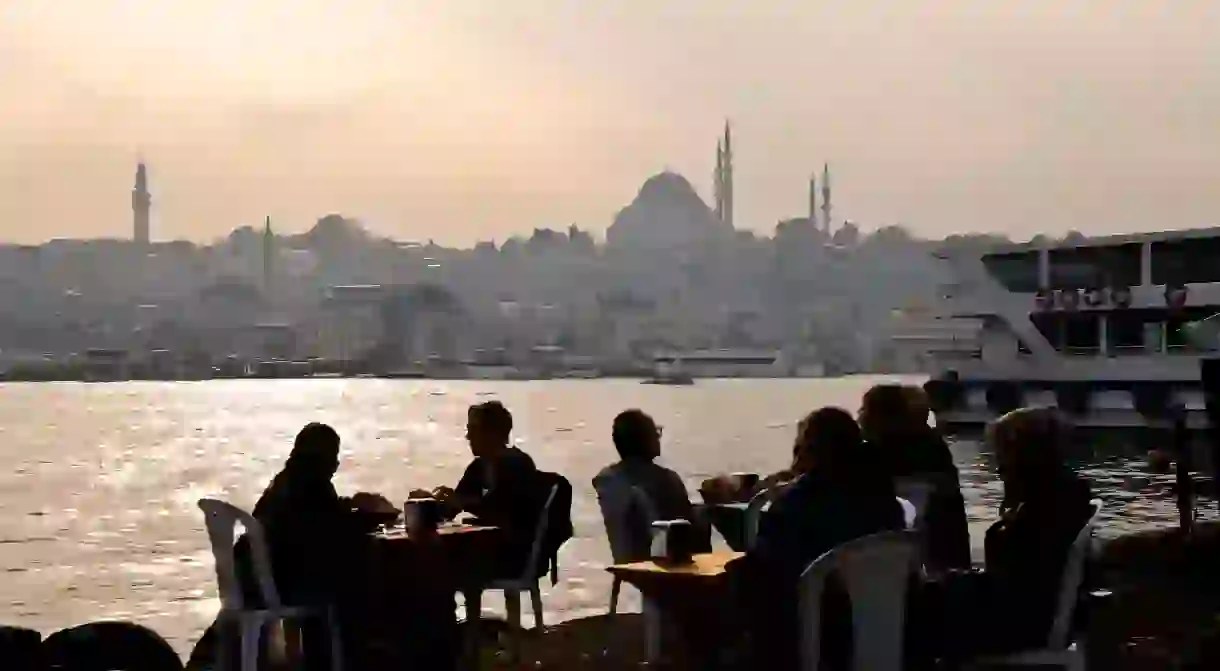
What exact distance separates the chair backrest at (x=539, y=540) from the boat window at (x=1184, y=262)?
2845 centimetres

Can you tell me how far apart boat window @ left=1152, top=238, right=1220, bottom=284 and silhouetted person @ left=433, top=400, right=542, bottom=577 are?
28.5 metres

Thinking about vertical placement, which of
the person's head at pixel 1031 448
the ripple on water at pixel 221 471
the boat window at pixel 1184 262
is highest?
the boat window at pixel 1184 262

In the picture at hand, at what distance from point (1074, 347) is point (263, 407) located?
7253 centimetres

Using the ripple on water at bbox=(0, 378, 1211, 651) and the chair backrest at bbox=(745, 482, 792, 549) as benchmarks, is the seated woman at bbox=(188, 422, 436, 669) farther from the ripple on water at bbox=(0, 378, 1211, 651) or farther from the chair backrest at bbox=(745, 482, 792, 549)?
the ripple on water at bbox=(0, 378, 1211, 651)

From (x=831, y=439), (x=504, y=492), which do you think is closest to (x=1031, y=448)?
(x=831, y=439)

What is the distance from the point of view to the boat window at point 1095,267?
33.3 m

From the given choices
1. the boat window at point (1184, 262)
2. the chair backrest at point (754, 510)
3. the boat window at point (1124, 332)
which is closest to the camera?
the chair backrest at point (754, 510)

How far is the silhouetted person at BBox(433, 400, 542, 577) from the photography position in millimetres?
5988

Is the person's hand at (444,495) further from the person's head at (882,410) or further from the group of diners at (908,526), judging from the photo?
the group of diners at (908,526)

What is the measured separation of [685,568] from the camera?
15.6 ft

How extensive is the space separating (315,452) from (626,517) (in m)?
1.76

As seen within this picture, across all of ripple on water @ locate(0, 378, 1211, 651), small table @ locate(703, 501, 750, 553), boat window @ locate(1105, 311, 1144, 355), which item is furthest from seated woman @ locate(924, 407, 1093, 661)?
boat window @ locate(1105, 311, 1144, 355)

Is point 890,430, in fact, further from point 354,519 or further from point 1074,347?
point 1074,347

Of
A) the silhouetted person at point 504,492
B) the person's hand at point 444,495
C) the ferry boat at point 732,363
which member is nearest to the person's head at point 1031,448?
the silhouetted person at point 504,492
